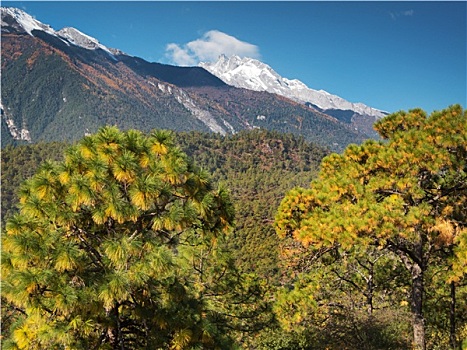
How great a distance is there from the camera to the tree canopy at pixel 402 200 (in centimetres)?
665

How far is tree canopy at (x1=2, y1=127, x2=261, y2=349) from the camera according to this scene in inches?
148

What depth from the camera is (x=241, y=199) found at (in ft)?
290

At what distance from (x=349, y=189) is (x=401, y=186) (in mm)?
894

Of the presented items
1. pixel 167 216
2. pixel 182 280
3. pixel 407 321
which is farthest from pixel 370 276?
pixel 167 216

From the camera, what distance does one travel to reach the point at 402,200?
272 inches

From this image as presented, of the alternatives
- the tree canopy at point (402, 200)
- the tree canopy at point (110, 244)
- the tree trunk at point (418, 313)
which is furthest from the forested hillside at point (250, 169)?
the tree canopy at point (110, 244)

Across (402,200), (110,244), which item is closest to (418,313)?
(402,200)

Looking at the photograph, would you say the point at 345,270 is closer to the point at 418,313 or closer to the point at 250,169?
the point at 418,313

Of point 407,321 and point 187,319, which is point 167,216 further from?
point 407,321

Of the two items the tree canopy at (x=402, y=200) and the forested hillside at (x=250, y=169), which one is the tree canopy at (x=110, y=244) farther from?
the forested hillside at (x=250, y=169)

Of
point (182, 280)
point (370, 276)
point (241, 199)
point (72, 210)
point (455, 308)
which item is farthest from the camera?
point (241, 199)

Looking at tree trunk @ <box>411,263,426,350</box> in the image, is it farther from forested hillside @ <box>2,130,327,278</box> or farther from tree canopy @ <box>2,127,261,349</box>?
forested hillside @ <box>2,130,327,278</box>

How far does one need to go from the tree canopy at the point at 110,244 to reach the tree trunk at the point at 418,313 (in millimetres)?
4287

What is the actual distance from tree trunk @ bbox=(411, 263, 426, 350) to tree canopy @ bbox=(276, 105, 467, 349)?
0.06ft
